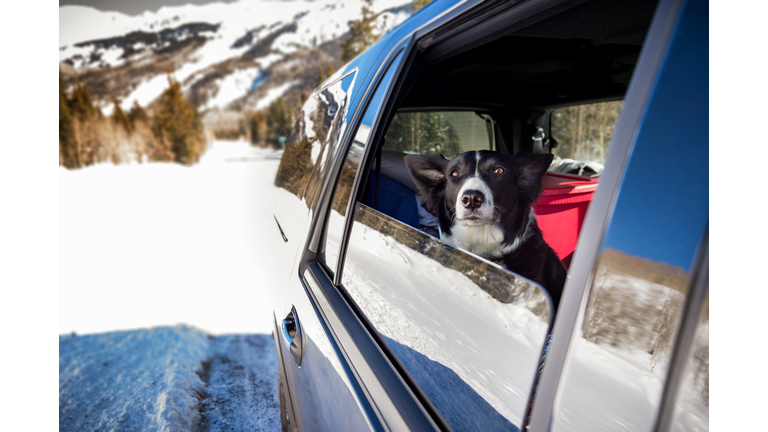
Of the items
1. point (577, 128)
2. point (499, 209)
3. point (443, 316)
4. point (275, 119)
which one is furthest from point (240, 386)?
point (275, 119)

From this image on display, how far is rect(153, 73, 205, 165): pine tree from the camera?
45531 millimetres

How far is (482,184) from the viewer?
5.41 feet

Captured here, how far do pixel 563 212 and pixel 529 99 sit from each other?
1828mm

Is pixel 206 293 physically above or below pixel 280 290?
below

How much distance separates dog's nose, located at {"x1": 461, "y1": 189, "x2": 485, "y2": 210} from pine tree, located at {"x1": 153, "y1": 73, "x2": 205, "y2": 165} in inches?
1970

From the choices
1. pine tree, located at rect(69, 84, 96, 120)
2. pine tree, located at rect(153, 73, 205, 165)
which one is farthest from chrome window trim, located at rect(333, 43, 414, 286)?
pine tree, located at rect(69, 84, 96, 120)

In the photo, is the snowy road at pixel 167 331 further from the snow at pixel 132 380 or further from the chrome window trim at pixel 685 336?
the chrome window trim at pixel 685 336

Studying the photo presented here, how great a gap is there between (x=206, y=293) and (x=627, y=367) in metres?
4.99

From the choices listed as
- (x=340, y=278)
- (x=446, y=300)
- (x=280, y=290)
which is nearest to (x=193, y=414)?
(x=280, y=290)

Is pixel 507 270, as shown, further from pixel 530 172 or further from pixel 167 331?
pixel 167 331

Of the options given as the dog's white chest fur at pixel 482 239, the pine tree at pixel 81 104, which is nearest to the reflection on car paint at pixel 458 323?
the dog's white chest fur at pixel 482 239

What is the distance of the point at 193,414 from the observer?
2.30m

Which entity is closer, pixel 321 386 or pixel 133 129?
pixel 321 386
